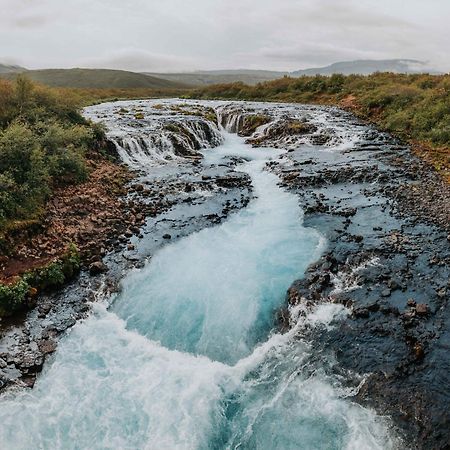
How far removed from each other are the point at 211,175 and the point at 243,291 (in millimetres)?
14074

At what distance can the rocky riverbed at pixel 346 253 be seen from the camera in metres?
10.9

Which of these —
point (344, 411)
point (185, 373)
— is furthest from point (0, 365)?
point (344, 411)

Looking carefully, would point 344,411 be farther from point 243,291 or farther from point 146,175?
point 146,175

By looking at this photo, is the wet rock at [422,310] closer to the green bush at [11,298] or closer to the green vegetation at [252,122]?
the green bush at [11,298]

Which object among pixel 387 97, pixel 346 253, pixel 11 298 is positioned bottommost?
pixel 11 298

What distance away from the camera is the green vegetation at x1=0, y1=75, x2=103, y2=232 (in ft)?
56.7

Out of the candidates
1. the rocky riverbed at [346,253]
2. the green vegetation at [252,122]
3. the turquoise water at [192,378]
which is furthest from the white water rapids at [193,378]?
the green vegetation at [252,122]

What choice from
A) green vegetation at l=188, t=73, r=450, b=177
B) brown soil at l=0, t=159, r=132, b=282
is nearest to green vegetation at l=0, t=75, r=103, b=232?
brown soil at l=0, t=159, r=132, b=282

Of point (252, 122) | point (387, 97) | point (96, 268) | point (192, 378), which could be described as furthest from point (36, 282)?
point (387, 97)

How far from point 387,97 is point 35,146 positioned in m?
39.9

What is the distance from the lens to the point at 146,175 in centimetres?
2766

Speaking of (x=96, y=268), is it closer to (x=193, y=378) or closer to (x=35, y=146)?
(x=193, y=378)

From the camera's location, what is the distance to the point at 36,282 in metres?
14.5

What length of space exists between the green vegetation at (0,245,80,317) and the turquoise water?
2145mm
